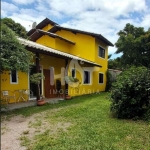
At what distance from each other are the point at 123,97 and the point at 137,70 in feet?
4.86

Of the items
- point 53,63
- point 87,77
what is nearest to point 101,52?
point 87,77

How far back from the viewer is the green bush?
6090mm

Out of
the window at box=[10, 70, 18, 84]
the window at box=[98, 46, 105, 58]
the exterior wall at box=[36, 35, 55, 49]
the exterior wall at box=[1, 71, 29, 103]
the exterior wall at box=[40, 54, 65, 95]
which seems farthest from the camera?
the window at box=[98, 46, 105, 58]

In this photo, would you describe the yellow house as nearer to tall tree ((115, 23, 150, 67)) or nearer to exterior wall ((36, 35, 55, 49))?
exterior wall ((36, 35, 55, 49))

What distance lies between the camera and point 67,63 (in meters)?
12.0

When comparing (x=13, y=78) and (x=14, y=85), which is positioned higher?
(x=13, y=78)

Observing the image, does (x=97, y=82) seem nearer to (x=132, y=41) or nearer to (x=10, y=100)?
(x=132, y=41)

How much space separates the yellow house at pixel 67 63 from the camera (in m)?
10.7

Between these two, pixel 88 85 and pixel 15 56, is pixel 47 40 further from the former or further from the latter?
→ pixel 15 56

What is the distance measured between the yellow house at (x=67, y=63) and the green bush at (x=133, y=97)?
4.98m

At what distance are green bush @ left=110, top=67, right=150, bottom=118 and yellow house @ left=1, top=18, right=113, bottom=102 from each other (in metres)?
4.98

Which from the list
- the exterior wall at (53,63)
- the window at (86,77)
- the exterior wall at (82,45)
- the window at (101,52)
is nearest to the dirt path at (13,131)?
the exterior wall at (53,63)

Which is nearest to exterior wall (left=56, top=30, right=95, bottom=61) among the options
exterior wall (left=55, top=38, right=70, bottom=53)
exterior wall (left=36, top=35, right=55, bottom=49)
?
exterior wall (left=55, top=38, right=70, bottom=53)

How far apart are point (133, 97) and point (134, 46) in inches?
573
